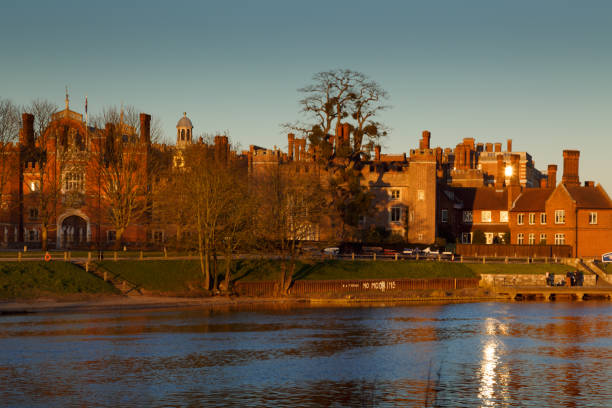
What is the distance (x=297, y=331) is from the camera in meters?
49.1

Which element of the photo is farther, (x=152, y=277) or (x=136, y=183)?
(x=136, y=183)

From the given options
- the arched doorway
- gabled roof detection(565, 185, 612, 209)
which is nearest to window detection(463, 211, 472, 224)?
gabled roof detection(565, 185, 612, 209)

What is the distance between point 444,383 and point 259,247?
34.2 m

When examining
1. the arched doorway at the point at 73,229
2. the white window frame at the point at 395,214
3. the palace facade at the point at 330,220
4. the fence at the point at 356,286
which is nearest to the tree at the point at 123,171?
the palace facade at the point at 330,220

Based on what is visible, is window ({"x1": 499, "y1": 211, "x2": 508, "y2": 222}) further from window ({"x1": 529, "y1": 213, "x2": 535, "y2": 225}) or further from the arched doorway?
the arched doorway

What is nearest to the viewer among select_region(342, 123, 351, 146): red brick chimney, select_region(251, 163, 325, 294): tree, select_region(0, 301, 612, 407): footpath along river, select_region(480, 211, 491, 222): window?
select_region(0, 301, 612, 407): footpath along river

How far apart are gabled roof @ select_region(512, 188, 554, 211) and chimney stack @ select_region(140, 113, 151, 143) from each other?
48.4 meters

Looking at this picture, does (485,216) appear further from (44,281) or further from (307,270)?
→ (44,281)

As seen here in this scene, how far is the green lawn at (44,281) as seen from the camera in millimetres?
57594

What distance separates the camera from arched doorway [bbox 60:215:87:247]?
93.1 m

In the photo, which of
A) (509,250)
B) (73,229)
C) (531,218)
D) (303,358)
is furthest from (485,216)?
(303,358)

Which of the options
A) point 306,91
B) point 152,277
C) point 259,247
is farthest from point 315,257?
point 306,91

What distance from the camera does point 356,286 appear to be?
7075 cm

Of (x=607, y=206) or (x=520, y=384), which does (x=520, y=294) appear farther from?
(x=520, y=384)
